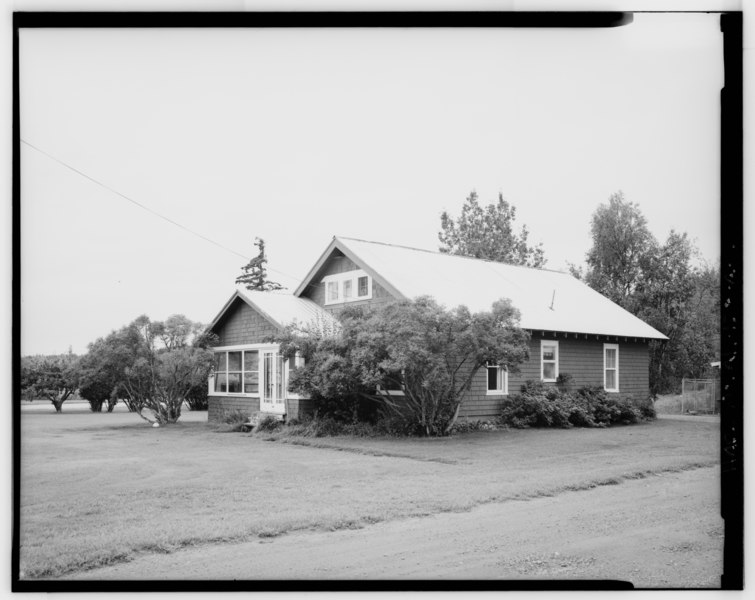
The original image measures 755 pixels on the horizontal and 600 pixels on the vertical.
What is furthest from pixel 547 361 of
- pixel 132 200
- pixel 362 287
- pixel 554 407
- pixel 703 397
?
pixel 132 200

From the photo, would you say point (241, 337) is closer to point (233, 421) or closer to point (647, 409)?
point (233, 421)

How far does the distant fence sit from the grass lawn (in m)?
0.14

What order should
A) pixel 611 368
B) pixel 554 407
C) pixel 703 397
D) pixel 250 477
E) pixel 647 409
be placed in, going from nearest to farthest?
pixel 703 397 < pixel 250 477 < pixel 647 409 < pixel 554 407 < pixel 611 368

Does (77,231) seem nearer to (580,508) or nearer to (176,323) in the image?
(176,323)

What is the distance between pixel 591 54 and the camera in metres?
5.41

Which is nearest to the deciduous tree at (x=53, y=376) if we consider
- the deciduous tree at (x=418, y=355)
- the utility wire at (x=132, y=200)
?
the utility wire at (x=132, y=200)

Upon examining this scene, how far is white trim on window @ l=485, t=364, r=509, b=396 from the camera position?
9.80 m

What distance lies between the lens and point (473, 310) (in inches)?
373

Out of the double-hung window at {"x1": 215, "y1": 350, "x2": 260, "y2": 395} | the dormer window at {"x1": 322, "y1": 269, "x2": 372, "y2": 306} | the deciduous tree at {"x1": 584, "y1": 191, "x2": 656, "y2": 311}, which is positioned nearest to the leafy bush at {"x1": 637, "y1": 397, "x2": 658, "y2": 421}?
the deciduous tree at {"x1": 584, "y1": 191, "x2": 656, "y2": 311}

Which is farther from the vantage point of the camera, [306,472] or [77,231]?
[306,472]

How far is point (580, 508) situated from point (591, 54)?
3.44 metres

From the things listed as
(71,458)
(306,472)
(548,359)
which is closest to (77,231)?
(71,458)

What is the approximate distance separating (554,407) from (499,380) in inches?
34.8

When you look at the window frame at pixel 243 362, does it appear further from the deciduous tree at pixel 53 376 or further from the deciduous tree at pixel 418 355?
the deciduous tree at pixel 53 376
